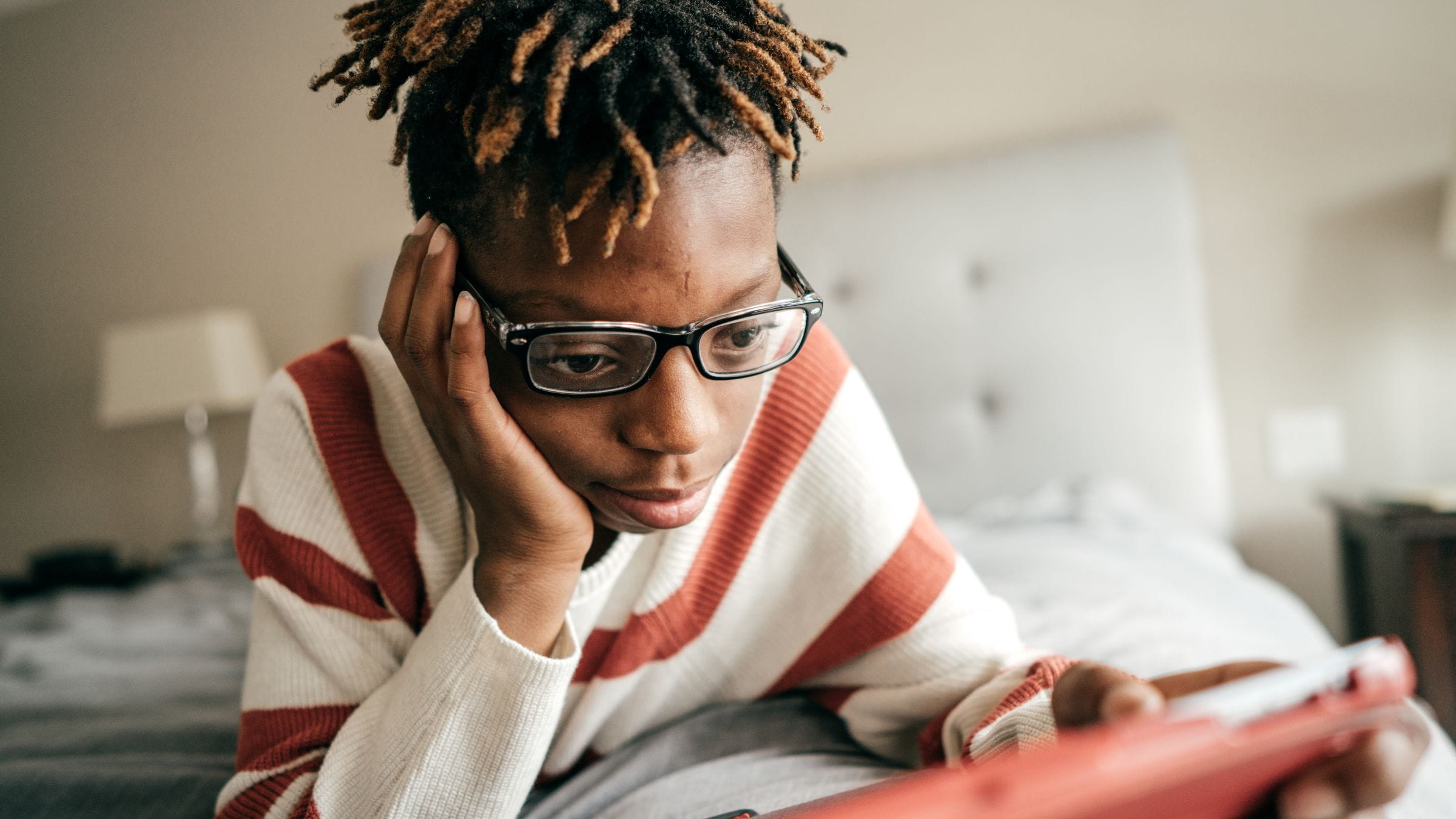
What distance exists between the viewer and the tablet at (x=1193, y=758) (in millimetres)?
291

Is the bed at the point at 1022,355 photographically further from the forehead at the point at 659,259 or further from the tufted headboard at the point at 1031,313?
the forehead at the point at 659,259

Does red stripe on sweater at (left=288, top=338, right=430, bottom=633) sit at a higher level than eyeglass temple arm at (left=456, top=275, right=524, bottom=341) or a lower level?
lower

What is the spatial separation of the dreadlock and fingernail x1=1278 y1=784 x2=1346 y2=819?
0.43 metres

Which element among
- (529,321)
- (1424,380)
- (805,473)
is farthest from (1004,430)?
(529,321)

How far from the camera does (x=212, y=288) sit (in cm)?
294

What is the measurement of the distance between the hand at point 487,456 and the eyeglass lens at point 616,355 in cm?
5

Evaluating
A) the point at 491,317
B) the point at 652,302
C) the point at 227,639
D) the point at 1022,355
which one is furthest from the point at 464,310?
the point at 1022,355

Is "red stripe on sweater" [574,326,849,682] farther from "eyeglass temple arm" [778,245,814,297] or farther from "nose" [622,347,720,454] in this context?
"nose" [622,347,720,454]

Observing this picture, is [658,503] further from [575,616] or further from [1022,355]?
[1022,355]

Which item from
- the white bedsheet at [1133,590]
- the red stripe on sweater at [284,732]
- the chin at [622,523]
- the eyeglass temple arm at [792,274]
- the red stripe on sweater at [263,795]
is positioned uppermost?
the eyeglass temple arm at [792,274]

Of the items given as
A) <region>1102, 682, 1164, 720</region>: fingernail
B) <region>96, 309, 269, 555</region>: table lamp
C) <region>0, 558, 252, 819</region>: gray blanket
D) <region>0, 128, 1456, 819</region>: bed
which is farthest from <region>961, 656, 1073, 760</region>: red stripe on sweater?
<region>96, 309, 269, 555</region>: table lamp

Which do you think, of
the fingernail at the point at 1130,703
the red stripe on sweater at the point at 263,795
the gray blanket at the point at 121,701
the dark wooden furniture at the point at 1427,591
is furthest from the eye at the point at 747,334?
the dark wooden furniture at the point at 1427,591

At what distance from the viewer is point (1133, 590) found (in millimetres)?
1171

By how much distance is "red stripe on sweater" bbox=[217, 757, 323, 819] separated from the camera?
674mm
